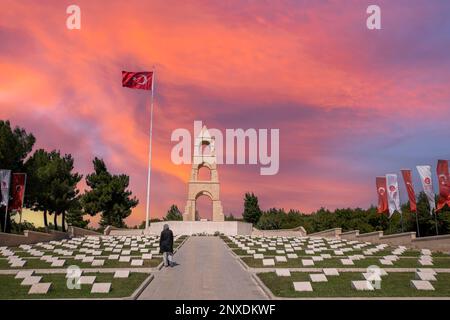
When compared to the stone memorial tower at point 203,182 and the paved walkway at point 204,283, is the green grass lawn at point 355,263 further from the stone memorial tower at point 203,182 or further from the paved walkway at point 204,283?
the stone memorial tower at point 203,182

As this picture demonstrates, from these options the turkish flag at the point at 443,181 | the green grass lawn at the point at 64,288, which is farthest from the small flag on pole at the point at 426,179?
the green grass lawn at the point at 64,288

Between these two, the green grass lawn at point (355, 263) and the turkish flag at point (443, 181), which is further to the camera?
the turkish flag at point (443, 181)

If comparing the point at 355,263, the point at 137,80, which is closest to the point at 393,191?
the point at 355,263

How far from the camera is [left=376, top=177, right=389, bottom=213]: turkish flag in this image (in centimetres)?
4016

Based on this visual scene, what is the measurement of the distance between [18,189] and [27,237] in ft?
17.2

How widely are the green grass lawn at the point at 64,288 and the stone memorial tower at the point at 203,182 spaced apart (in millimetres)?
48149

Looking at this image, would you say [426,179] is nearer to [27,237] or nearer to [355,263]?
[355,263]

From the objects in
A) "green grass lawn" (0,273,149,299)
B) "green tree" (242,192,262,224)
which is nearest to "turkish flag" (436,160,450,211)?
"green grass lawn" (0,273,149,299)

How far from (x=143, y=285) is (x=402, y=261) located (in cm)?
1398

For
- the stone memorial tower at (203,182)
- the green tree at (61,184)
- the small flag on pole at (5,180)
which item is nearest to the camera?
the small flag on pole at (5,180)

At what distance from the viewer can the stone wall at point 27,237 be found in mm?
33406

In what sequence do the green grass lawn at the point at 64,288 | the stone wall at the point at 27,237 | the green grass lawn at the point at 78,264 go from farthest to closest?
the stone wall at the point at 27,237, the green grass lawn at the point at 78,264, the green grass lawn at the point at 64,288

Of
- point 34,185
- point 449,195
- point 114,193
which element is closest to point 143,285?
point 449,195

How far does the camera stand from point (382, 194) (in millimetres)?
40219
